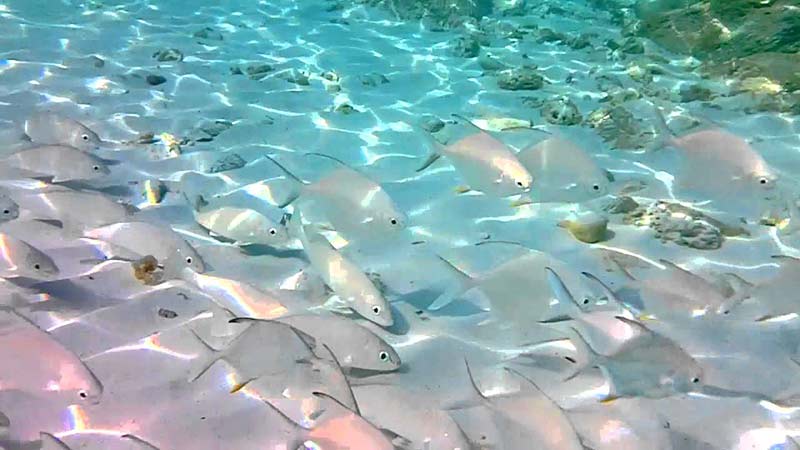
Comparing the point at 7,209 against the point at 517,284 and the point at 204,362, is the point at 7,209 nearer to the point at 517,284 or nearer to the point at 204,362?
the point at 204,362

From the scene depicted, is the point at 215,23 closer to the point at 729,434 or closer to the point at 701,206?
the point at 701,206

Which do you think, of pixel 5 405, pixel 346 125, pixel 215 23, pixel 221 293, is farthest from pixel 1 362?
pixel 215 23

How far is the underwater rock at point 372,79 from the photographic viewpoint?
830 centimetres

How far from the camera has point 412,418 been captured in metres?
2.38

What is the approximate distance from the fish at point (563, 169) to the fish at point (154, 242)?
2.05m

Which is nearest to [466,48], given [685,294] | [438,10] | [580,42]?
[580,42]

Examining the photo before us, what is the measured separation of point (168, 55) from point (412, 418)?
7719 millimetres

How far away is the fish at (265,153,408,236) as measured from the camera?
3.43 meters

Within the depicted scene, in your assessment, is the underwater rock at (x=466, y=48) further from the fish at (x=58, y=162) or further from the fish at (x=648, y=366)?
the fish at (x=648, y=366)

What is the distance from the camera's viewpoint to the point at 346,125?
681 cm

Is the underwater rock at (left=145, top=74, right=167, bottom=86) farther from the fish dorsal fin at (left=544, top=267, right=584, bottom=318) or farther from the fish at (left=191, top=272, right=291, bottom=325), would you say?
the fish dorsal fin at (left=544, top=267, right=584, bottom=318)

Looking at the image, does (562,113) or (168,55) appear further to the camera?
(168,55)

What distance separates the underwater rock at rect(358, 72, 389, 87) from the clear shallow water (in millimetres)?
46

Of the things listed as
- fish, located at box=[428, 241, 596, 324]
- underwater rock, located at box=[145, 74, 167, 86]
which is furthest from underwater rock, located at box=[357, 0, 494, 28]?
fish, located at box=[428, 241, 596, 324]
